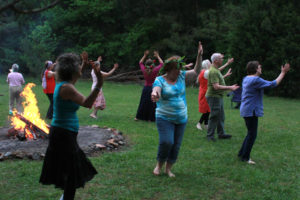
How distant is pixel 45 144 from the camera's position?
22.0 feet

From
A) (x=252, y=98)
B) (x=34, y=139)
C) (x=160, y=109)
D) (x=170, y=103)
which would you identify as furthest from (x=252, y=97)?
A: (x=34, y=139)

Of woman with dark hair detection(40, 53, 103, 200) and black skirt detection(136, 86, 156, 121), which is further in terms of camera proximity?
black skirt detection(136, 86, 156, 121)

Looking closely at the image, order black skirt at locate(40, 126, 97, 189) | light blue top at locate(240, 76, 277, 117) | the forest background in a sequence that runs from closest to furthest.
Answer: black skirt at locate(40, 126, 97, 189)
light blue top at locate(240, 76, 277, 117)
the forest background

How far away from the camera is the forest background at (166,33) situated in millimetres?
19266

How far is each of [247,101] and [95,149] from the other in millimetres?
3120

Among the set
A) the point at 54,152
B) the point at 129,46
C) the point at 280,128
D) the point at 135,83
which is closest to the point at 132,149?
the point at 54,152

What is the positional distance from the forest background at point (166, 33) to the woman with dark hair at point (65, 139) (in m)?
17.6

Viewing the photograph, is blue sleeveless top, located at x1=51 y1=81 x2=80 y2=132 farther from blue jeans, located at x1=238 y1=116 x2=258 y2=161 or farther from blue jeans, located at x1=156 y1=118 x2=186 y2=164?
blue jeans, located at x1=238 y1=116 x2=258 y2=161

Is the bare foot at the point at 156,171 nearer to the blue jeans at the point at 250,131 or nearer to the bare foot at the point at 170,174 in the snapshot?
the bare foot at the point at 170,174

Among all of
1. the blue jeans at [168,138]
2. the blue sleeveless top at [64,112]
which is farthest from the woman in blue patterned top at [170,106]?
the blue sleeveless top at [64,112]

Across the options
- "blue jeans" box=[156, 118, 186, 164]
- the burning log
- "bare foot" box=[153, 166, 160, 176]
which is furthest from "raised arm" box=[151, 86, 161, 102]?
the burning log

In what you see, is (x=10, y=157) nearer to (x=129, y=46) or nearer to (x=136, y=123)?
(x=136, y=123)

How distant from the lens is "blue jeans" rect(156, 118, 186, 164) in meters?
4.81

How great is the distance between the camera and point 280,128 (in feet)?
31.6
